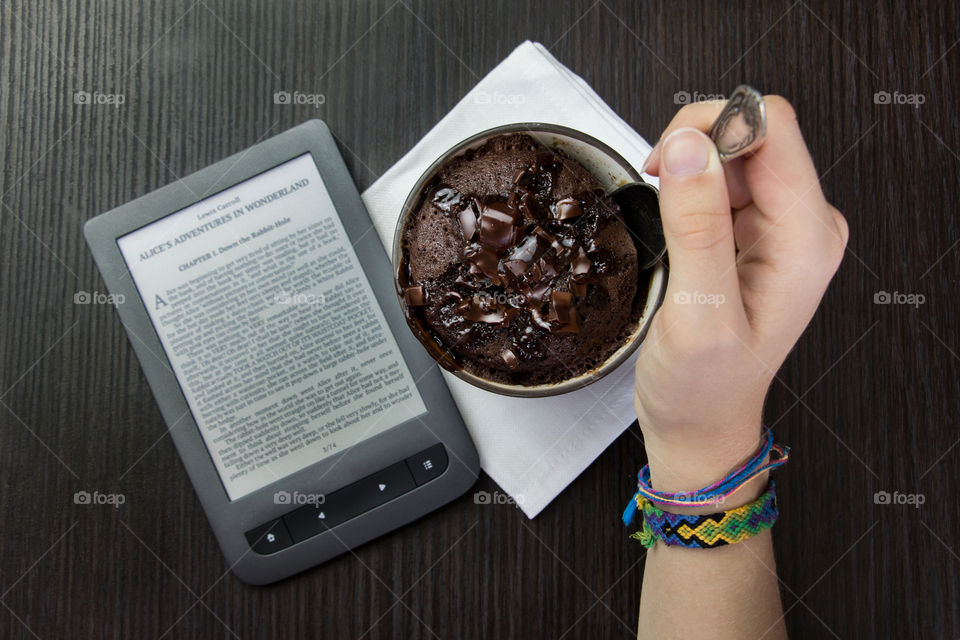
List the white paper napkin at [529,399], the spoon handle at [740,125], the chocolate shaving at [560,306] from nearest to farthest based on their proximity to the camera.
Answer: the spoon handle at [740,125], the chocolate shaving at [560,306], the white paper napkin at [529,399]

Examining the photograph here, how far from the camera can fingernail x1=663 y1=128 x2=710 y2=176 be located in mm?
510

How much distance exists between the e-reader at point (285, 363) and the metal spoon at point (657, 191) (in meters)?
0.30

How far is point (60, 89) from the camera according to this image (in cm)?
83

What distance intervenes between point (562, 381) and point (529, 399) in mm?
139

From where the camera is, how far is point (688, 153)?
0.51m

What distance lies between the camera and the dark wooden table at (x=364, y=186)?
0.80 metres

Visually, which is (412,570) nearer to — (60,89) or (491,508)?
(491,508)
